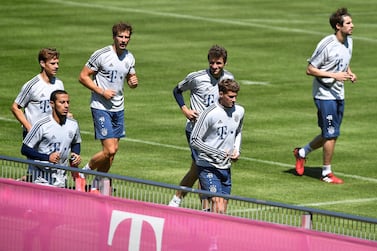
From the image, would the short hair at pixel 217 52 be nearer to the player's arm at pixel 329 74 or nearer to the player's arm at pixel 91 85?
the player's arm at pixel 91 85

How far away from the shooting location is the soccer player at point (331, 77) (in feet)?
68.5

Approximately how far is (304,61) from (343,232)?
67.1 feet

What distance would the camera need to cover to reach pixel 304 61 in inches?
1276

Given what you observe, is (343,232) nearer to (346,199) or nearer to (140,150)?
(346,199)

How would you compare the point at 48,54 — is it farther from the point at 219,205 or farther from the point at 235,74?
the point at 235,74

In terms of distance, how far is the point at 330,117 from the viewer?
2108 centimetres

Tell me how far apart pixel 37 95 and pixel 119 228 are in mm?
4762

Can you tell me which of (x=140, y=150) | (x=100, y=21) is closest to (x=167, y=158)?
(x=140, y=150)

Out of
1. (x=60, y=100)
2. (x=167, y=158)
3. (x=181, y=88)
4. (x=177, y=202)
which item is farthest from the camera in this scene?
(x=167, y=158)

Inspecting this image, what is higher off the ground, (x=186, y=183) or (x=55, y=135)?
(x=55, y=135)

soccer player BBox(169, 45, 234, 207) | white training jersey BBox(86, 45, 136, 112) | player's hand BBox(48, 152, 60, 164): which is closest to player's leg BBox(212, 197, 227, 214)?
player's hand BBox(48, 152, 60, 164)

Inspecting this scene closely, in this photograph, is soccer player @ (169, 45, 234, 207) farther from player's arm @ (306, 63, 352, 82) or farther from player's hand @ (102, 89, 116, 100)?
player's arm @ (306, 63, 352, 82)

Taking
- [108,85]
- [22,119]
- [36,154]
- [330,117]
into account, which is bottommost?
[36,154]

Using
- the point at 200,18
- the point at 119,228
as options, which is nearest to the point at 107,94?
the point at 119,228
